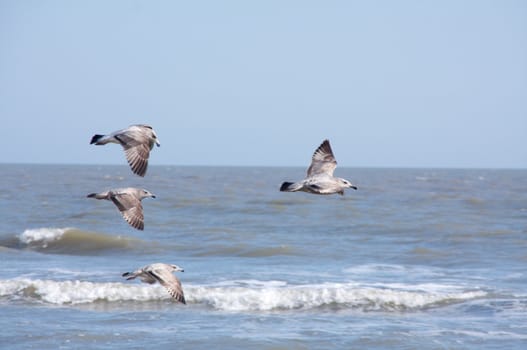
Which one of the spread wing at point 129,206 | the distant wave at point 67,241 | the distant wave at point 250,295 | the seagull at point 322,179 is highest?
the seagull at point 322,179

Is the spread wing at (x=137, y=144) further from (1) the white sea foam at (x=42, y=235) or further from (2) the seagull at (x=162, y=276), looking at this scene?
(1) the white sea foam at (x=42, y=235)

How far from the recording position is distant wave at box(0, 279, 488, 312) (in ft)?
50.2

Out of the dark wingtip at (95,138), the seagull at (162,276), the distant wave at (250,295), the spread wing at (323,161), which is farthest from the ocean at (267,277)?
the dark wingtip at (95,138)

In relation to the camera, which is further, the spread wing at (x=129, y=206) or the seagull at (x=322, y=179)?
the spread wing at (x=129, y=206)

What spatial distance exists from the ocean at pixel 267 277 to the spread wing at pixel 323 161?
276cm

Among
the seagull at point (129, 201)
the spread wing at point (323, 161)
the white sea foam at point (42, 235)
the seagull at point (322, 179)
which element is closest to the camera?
the seagull at point (322, 179)

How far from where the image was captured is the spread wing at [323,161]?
10430 millimetres

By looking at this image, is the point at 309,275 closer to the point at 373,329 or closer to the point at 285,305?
the point at 285,305

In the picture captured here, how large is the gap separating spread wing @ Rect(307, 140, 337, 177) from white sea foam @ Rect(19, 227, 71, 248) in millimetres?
14770

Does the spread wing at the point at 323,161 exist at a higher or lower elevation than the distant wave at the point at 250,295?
higher

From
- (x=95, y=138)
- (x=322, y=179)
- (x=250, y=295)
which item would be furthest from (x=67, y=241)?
(x=95, y=138)

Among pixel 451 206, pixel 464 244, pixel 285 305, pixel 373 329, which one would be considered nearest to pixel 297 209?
pixel 451 206

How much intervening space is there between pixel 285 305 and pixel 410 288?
2785 millimetres

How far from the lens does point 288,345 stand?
12.2 m
